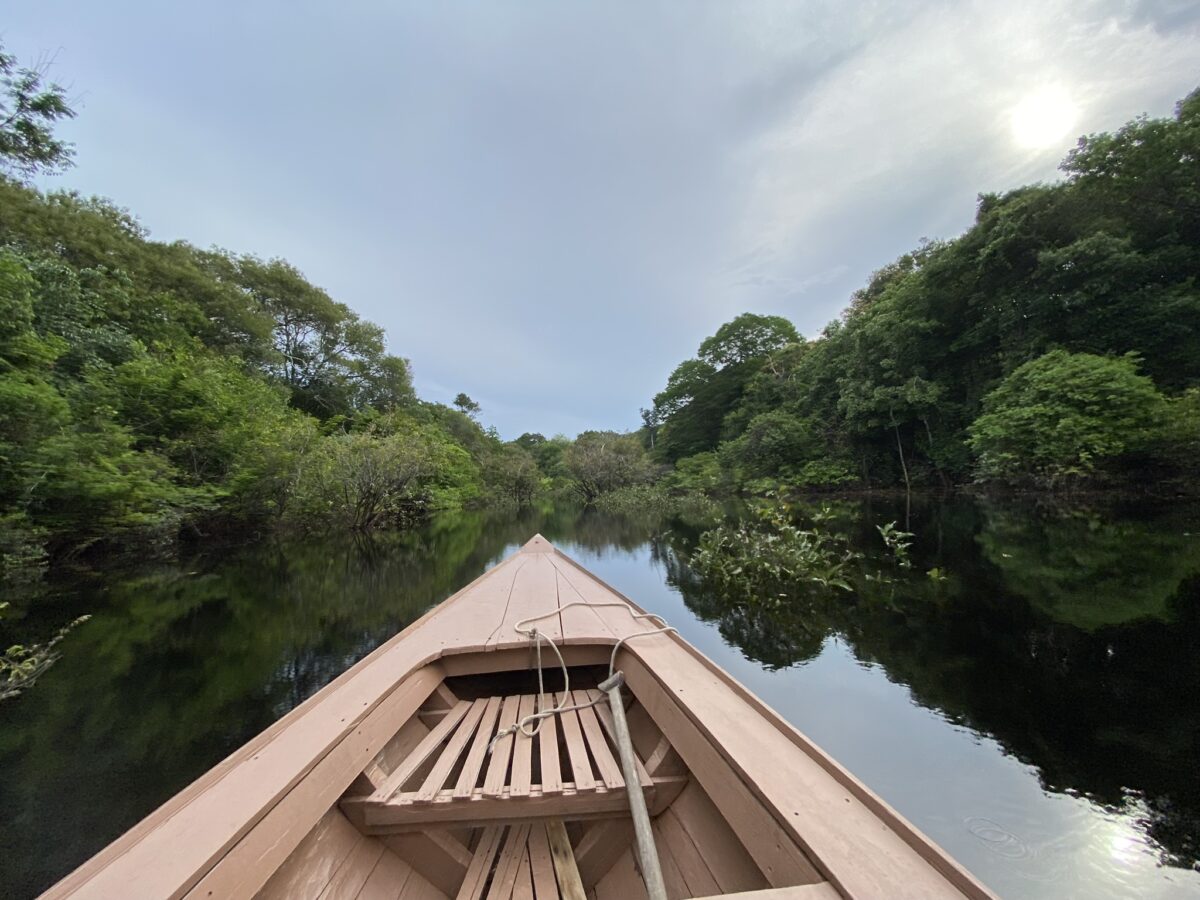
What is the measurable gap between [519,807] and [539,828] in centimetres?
18

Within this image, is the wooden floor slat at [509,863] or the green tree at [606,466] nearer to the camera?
the wooden floor slat at [509,863]

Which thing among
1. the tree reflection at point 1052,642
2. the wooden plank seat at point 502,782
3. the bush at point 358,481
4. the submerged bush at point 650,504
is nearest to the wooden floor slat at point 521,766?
the wooden plank seat at point 502,782

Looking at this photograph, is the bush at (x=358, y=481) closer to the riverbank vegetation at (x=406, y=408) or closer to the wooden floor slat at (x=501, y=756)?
the riverbank vegetation at (x=406, y=408)

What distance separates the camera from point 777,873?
90 centimetres

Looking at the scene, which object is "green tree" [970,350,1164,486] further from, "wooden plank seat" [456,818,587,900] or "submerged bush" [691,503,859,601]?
"wooden plank seat" [456,818,587,900]

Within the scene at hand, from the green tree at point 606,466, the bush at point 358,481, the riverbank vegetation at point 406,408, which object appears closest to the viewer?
the riverbank vegetation at point 406,408

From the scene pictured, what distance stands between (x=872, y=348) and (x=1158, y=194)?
859cm

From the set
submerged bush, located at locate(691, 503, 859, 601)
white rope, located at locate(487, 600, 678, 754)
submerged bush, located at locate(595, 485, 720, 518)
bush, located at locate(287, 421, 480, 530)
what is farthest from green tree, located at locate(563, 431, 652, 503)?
white rope, located at locate(487, 600, 678, 754)

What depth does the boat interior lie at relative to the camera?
110 centimetres

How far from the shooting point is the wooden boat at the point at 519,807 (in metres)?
0.84

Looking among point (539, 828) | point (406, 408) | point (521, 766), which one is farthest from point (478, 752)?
point (406, 408)

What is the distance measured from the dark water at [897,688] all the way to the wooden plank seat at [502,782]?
140 centimetres

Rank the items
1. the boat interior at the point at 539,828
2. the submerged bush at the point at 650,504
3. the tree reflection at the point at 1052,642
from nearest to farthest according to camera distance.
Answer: the boat interior at the point at 539,828
the tree reflection at the point at 1052,642
the submerged bush at the point at 650,504

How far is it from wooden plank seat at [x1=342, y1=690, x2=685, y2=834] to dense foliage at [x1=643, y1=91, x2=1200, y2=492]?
14.1 meters
